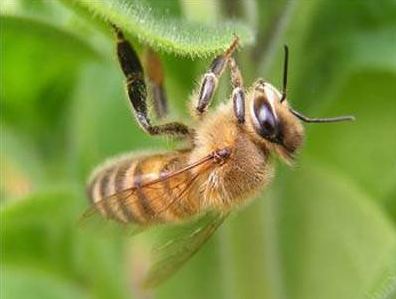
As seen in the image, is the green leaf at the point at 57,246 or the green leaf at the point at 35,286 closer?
the green leaf at the point at 57,246

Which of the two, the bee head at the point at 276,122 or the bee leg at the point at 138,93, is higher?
the bee leg at the point at 138,93

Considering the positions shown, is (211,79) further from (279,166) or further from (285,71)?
(279,166)

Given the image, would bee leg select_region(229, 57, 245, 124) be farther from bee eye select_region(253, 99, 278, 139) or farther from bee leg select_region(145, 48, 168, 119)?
bee leg select_region(145, 48, 168, 119)

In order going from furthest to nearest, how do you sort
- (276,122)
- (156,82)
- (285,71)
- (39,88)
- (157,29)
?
1. (39,88)
2. (156,82)
3. (285,71)
4. (276,122)
5. (157,29)

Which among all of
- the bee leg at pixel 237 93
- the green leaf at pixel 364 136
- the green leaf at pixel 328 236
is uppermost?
the bee leg at pixel 237 93

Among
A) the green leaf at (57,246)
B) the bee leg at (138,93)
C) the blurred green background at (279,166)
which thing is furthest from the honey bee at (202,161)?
the green leaf at (57,246)

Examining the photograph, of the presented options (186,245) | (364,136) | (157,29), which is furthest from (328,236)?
(157,29)

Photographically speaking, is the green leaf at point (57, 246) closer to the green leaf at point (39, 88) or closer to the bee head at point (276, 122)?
the green leaf at point (39, 88)

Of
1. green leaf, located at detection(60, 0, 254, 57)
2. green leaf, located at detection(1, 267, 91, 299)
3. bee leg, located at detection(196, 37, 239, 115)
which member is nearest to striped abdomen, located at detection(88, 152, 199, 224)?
bee leg, located at detection(196, 37, 239, 115)
